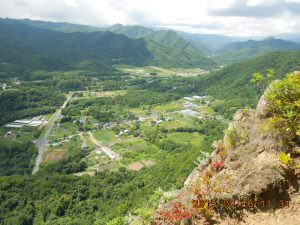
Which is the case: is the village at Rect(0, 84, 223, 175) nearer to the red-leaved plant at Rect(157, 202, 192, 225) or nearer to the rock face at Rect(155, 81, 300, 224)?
the rock face at Rect(155, 81, 300, 224)

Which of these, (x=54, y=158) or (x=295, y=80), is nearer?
(x=295, y=80)

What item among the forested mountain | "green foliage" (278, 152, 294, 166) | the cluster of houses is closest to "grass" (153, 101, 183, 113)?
the forested mountain

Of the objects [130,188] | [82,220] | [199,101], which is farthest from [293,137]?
[199,101]

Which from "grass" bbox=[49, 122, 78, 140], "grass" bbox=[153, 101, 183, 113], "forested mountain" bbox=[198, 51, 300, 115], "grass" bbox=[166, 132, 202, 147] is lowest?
"grass" bbox=[49, 122, 78, 140]

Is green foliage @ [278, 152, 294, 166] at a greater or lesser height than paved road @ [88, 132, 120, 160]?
greater

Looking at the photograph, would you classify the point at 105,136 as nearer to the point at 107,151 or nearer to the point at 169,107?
the point at 107,151

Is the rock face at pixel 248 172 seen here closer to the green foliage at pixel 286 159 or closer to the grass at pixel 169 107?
the green foliage at pixel 286 159

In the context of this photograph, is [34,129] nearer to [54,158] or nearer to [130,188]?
[54,158]

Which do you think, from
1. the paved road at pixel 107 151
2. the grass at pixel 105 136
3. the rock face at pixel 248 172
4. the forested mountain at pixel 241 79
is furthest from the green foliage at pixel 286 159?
the forested mountain at pixel 241 79
